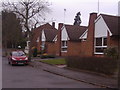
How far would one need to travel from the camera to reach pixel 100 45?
89.1ft

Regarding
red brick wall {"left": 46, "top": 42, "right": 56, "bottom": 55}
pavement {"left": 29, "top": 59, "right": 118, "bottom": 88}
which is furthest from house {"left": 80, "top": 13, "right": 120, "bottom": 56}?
red brick wall {"left": 46, "top": 42, "right": 56, "bottom": 55}

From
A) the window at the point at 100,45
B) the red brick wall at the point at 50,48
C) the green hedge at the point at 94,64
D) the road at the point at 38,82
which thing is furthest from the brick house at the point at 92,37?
the road at the point at 38,82

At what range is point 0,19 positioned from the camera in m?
53.0

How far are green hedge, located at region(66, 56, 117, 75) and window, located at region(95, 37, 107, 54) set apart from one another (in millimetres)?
8085

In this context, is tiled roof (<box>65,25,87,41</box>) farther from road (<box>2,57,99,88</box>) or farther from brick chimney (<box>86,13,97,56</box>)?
road (<box>2,57,99,88</box>)

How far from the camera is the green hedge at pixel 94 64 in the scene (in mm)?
14324

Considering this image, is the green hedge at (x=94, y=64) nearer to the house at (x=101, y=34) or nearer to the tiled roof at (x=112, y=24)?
the house at (x=101, y=34)

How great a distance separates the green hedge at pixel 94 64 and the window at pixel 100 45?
8085 mm

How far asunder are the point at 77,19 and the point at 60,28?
64.9m

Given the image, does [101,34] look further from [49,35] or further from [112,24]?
[49,35]

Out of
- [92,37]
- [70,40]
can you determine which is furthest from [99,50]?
[70,40]

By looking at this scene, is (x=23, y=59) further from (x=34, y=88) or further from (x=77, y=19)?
(x=77, y=19)

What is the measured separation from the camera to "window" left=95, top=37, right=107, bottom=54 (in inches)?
1043

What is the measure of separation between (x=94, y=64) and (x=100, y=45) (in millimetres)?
11527
